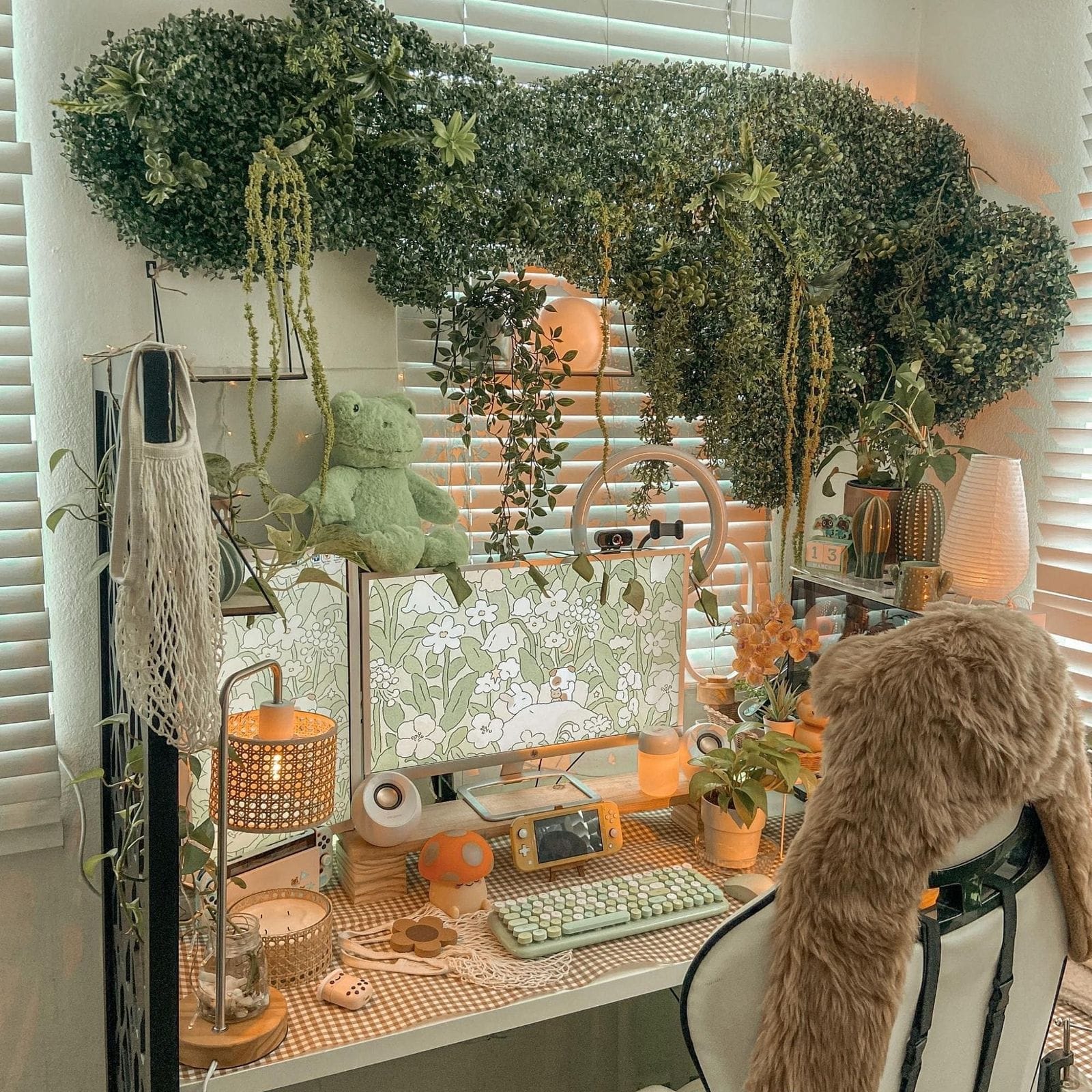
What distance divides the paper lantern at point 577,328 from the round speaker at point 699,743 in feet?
2.48

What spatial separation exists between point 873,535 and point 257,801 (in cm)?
127

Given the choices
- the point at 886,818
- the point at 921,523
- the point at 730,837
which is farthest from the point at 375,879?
the point at 921,523

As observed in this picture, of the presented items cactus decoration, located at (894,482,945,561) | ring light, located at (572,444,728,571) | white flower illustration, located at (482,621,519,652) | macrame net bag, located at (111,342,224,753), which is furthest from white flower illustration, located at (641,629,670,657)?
macrame net bag, located at (111,342,224,753)

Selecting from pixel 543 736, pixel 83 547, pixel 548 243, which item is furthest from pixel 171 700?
pixel 548 243

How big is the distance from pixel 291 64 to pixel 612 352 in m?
0.82

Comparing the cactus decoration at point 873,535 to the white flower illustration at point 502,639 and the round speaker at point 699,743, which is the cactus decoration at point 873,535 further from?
the white flower illustration at point 502,639

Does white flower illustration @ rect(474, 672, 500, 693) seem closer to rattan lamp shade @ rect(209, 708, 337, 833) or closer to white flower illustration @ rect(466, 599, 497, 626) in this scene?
white flower illustration @ rect(466, 599, 497, 626)

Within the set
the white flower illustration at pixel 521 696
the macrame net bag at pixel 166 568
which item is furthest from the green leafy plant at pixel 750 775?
the macrame net bag at pixel 166 568

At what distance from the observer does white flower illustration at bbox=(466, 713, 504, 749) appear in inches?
71.6

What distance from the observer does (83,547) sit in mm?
1699

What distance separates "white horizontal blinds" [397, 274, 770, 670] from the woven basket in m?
0.77

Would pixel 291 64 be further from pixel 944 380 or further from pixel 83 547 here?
pixel 944 380

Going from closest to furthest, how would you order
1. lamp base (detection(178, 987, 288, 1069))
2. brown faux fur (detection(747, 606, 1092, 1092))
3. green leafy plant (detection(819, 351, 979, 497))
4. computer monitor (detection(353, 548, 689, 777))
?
brown faux fur (detection(747, 606, 1092, 1092)) → lamp base (detection(178, 987, 288, 1069)) → computer monitor (detection(353, 548, 689, 777)) → green leafy plant (detection(819, 351, 979, 497))

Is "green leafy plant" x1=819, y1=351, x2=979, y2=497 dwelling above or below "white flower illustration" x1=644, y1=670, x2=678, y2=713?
above
